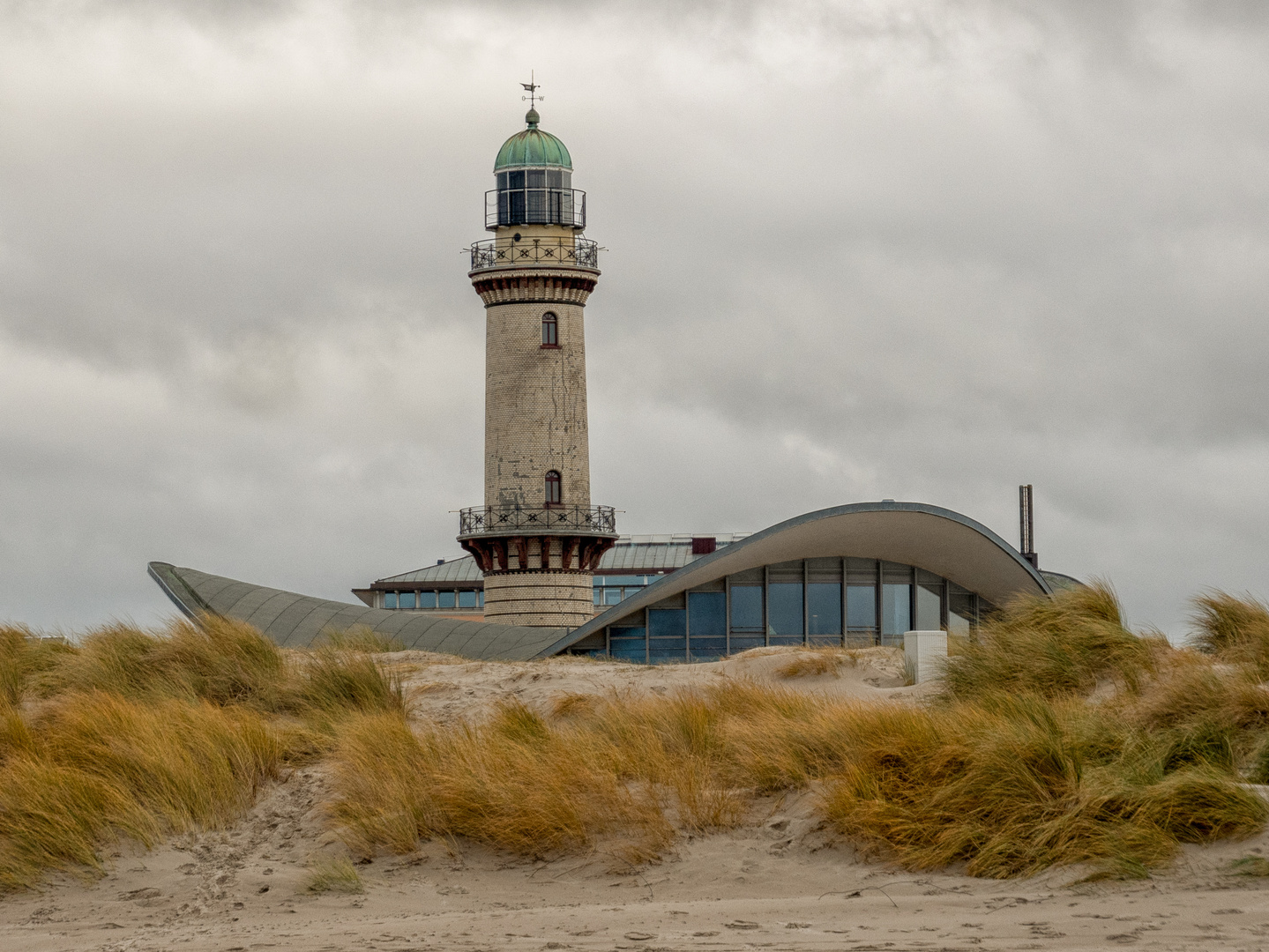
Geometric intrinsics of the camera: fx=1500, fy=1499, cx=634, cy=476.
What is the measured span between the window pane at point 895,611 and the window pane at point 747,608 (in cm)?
268

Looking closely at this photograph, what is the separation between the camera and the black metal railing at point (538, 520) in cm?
4081

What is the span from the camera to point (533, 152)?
4250cm

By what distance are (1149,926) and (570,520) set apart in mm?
33814

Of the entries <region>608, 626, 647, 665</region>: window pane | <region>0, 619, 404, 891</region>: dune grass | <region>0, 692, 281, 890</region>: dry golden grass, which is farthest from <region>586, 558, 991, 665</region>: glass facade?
<region>0, 692, 281, 890</region>: dry golden grass

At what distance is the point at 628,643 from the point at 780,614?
3.26m

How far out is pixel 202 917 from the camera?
943 cm

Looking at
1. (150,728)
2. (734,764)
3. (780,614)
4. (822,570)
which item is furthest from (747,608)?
(150,728)

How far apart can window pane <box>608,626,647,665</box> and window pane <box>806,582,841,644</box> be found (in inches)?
139

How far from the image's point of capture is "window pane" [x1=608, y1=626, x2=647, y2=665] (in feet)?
102

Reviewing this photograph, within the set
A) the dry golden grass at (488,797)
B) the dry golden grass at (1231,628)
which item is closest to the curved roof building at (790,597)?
the dry golden grass at (1231,628)

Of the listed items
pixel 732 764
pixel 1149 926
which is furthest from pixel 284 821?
pixel 1149 926

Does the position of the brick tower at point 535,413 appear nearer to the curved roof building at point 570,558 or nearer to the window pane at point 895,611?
the curved roof building at point 570,558

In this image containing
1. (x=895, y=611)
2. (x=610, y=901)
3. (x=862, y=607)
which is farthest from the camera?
(x=895, y=611)

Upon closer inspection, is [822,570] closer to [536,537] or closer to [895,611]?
[895,611]
